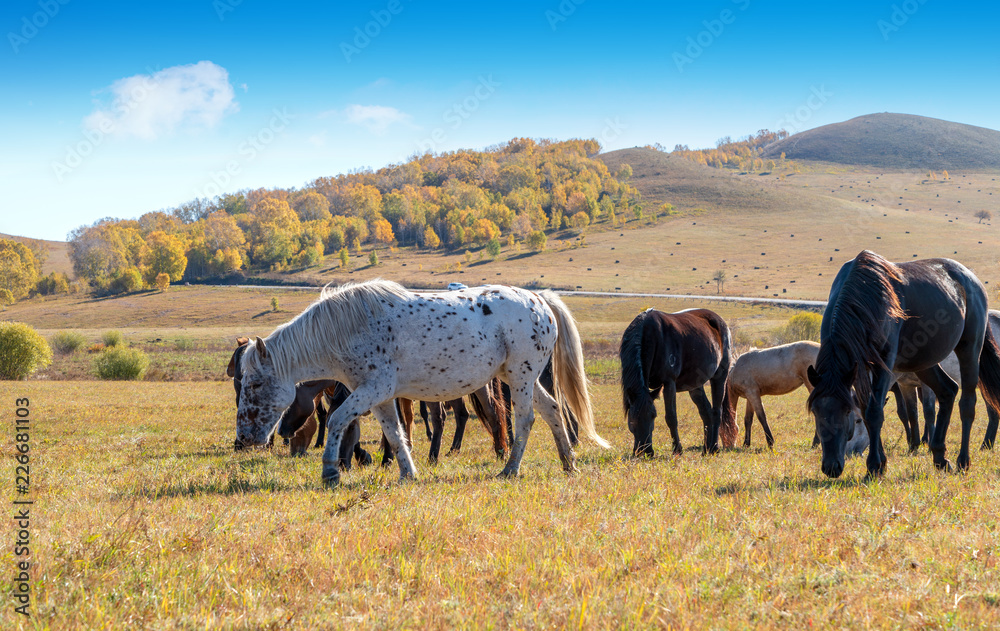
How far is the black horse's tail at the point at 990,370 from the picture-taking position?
8.74 metres

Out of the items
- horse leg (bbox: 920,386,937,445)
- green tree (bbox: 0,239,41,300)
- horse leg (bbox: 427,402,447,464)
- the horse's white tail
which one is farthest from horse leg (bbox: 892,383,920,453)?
green tree (bbox: 0,239,41,300)

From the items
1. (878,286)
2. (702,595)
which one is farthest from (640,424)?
(702,595)

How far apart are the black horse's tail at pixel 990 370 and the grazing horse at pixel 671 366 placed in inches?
150

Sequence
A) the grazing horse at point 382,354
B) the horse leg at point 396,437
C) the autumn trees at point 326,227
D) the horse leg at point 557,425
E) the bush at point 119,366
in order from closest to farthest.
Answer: the grazing horse at point 382,354 < the horse leg at point 396,437 < the horse leg at point 557,425 < the bush at point 119,366 < the autumn trees at point 326,227

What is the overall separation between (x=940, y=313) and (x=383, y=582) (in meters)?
7.29

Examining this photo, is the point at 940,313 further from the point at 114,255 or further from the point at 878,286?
Result: the point at 114,255

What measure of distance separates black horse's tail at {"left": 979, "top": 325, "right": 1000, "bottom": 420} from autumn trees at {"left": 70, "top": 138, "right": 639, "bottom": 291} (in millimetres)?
128978

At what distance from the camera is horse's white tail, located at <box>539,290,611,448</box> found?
9.02 m

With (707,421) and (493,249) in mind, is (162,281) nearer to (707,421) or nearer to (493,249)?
(493,249)

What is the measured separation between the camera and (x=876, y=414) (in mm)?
6863

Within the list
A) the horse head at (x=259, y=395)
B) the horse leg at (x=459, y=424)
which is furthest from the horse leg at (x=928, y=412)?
the horse head at (x=259, y=395)

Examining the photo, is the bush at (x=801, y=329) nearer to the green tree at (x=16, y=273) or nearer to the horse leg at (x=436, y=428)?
the horse leg at (x=436, y=428)

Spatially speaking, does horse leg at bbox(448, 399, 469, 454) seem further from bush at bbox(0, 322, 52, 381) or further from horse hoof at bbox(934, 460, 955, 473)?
bush at bbox(0, 322, 52, 381)

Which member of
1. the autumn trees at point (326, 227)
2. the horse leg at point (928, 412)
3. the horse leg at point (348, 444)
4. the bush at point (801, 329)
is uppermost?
the autumn trees at point (326, 227)
